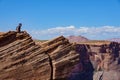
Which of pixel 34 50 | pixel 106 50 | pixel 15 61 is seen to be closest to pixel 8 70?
pixel 15 61

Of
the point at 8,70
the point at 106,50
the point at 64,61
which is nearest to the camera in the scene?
the point at 8,70

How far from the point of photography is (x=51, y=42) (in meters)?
27.5

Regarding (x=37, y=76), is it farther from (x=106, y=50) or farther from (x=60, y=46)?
(x=106, y=50)

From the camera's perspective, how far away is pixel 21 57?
2547 cm

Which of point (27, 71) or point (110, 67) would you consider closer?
point (27, 71)

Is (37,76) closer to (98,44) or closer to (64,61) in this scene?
(64,61)

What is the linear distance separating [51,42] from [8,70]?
4387mm

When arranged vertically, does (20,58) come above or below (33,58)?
above

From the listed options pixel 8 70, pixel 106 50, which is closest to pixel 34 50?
pixel 8 70

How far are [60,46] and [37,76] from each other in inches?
124

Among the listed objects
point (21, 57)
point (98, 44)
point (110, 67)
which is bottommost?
point (110, 67)

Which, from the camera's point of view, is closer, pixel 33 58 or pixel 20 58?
pixel 20 58

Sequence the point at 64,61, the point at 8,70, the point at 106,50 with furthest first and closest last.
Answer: the point at 106,50 < the point at 64,61 < the point at 8,70

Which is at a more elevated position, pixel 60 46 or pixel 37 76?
pixel 60 46
